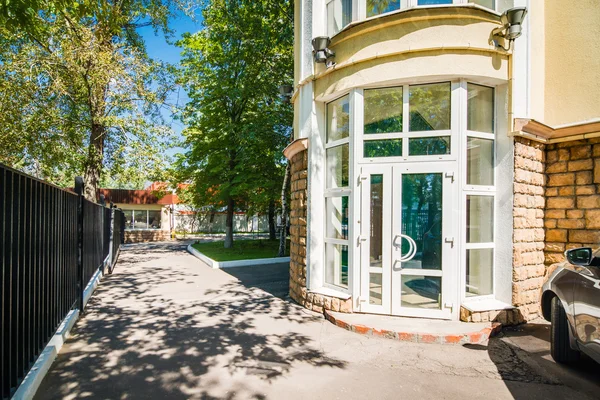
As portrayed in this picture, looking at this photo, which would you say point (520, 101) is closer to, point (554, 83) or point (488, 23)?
Result: point (554, 83)

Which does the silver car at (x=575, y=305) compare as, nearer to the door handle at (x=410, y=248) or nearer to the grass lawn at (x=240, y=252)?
the door handle at (x=410, y=248)

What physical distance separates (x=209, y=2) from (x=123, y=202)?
719 inches

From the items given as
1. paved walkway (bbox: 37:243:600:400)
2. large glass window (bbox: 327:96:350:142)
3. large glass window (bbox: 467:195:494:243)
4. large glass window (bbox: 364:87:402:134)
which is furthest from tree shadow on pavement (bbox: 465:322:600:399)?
large glass window (bbox: 327:96:350:142)

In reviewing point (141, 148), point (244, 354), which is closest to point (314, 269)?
point (244, 354)

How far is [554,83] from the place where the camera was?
5.65 m

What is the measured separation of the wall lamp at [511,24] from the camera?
197 inches

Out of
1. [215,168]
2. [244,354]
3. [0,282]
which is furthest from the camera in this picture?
[215,168]

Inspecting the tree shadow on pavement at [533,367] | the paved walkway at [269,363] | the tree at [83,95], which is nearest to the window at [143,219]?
the tree at [83,95]

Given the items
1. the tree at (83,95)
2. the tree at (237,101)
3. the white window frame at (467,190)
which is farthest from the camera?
the tree at (237,101)

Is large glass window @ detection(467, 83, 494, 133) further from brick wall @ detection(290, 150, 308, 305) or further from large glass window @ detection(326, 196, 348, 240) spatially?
brick wall @ detection(290, 150, 308, 305)

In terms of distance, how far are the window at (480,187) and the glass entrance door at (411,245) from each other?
0.45 m

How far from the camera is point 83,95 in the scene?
1145 cm

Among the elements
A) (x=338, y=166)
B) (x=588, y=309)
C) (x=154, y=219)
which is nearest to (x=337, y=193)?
(x=338, y=166)

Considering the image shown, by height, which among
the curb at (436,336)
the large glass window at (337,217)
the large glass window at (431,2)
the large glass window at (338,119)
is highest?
the large glass window at (431,2)
